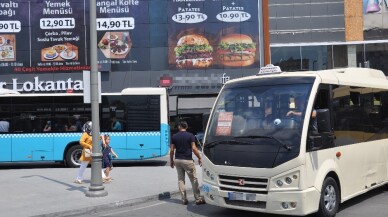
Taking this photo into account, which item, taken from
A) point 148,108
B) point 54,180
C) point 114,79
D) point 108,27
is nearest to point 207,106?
point 114,79

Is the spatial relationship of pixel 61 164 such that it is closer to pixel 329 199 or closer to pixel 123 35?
pixel 329 199

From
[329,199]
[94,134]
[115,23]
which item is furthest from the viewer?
[115,23]

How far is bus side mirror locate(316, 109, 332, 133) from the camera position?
7.03 meters

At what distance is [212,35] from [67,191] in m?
22.9

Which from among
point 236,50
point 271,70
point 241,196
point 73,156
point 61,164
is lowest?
point 61,164

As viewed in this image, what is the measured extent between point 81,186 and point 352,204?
6.78 meters

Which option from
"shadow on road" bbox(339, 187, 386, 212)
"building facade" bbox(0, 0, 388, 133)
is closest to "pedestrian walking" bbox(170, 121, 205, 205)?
"shadow on road" bbox(339, 187, 386, 212)

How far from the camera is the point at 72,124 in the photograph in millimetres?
16453

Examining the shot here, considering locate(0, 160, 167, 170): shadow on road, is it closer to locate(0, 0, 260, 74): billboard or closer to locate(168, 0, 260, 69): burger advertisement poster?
locate(0, 0, 260, 74): billboard

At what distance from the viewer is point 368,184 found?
870 cm

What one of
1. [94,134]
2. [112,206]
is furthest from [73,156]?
[112,206]

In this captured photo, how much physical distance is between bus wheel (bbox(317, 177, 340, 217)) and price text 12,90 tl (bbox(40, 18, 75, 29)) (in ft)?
91.0

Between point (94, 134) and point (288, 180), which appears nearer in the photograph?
point (288, 180)

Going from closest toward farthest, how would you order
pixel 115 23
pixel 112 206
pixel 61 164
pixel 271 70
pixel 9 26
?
pixel 271 70 → pixel 112 206 → pixel 61 164 → pixel 9 26 → pixel 115 23
